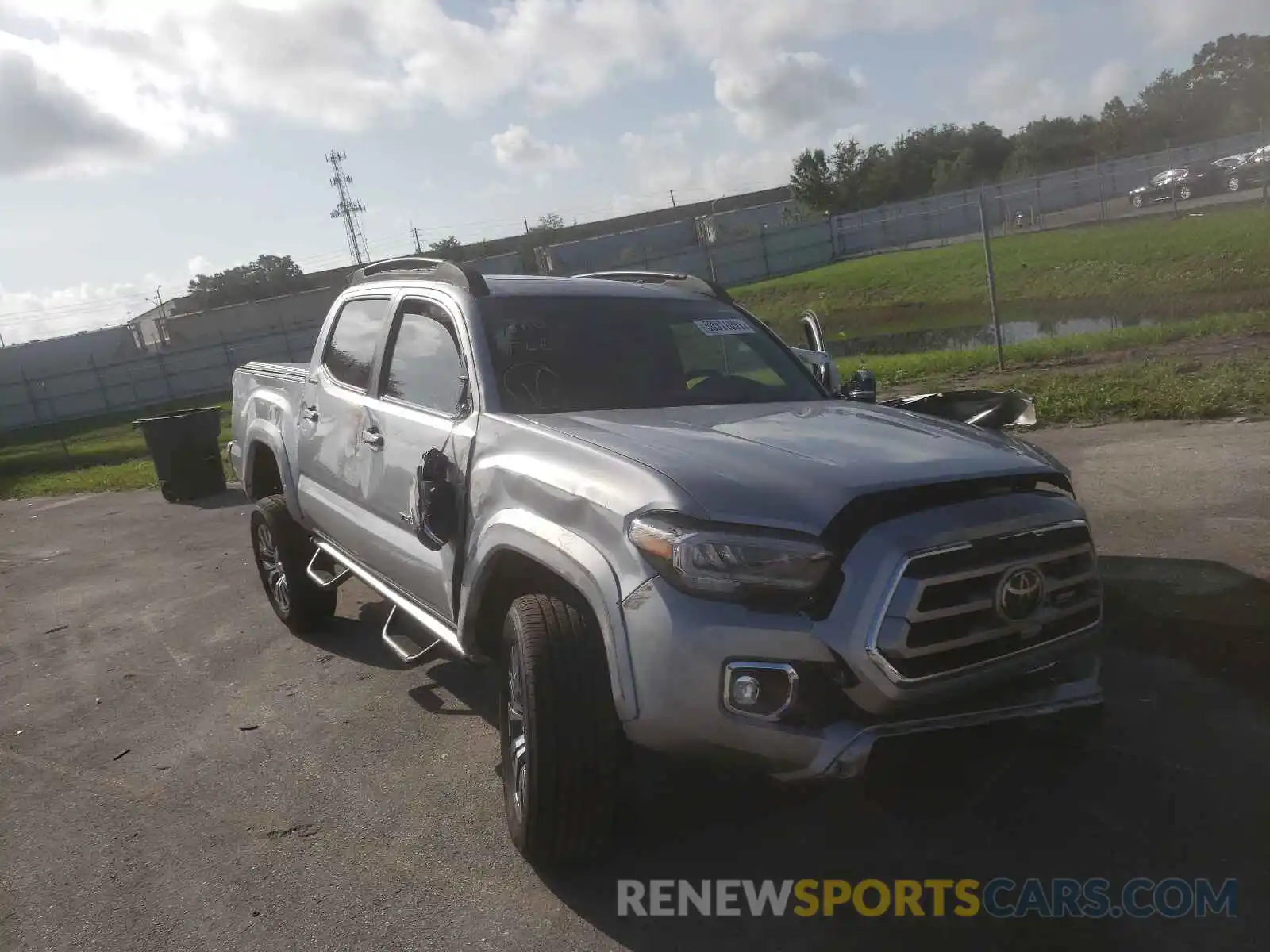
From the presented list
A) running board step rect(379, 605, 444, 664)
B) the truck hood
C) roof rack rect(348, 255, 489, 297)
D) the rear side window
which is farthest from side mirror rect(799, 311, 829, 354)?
running board step rect(379, 605, 444, 664)

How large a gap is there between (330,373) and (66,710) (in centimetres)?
225

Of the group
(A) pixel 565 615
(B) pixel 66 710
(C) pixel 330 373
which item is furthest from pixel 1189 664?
(B) pixel 66 710

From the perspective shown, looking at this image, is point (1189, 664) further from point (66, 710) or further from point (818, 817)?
point (66, 710)

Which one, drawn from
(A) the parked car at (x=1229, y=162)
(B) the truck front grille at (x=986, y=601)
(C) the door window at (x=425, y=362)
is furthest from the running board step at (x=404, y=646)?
(A) the parked car at (x=1229, y=162)

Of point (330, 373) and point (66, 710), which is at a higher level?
point (330, 373)

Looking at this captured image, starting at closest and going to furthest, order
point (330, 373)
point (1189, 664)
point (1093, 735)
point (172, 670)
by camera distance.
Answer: point (1093, 735) → point (1189, 664) → point (330, 373) → point (172, 670)

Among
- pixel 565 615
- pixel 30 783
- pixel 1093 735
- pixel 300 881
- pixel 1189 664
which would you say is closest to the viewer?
pixel 565 615

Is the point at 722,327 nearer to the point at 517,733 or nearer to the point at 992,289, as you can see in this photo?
the point at 517,733

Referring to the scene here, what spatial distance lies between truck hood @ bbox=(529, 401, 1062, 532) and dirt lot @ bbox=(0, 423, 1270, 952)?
730 millimetres

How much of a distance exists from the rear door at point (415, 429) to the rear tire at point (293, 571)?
4.61 ft

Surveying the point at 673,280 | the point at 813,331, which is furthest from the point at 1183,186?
the point at 673,280

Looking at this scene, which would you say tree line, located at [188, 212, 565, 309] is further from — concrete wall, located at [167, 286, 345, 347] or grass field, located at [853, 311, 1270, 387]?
grass field, located at [853, 311, 1270, 387]

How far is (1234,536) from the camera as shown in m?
5.87

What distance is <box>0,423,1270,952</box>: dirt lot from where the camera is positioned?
313 centimetres
